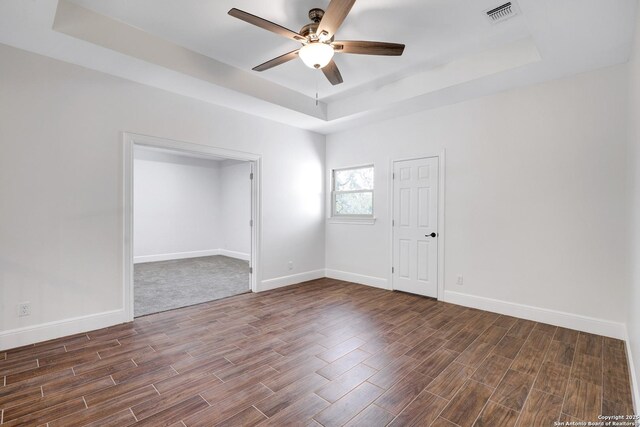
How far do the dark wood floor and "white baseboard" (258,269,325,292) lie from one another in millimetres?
1163

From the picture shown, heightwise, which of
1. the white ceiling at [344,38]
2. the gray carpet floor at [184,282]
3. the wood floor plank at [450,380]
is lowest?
the gray carpet floor at [184,282]

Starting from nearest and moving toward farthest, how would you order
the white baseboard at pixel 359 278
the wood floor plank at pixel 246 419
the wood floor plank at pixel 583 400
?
the wood floor plank at pixel 246 419 → the wood floor plank at pixel 583 400 → the white baseboard at pixel 359 278

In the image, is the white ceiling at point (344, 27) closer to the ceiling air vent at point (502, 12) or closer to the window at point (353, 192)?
the ceiling air vent at point (502, 12)

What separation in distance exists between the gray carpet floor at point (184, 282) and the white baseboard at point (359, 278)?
1.61 m

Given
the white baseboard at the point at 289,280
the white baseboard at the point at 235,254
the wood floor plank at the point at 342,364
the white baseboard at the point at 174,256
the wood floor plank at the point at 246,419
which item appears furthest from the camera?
the white baseboard at the point at 235,254

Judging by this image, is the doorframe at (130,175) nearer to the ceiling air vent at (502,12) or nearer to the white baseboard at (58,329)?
the white baseboard at (58,329)

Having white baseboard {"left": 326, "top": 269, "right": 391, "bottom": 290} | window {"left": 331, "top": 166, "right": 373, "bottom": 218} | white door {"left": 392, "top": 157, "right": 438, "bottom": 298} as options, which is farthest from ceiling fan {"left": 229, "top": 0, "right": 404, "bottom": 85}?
white baseboard {"left": 326, "top": 269, "right": 391, "bottom": 290}

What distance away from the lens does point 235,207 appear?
834 cm

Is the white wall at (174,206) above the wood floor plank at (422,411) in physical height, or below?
above

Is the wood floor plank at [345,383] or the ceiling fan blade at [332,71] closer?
the wood floor plank at [345,383]

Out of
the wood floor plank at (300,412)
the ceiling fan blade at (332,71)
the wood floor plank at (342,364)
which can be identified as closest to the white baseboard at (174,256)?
the wood floor plank at (342,364)

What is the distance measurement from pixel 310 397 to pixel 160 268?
5809 mm

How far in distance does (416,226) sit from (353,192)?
4.69 feet

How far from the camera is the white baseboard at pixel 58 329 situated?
2799 millimetres
